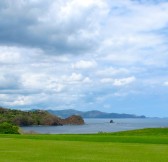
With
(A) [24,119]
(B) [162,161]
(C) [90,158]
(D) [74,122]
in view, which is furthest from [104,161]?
(D) [74,122]

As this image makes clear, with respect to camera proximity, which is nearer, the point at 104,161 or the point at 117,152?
the point at 104,161

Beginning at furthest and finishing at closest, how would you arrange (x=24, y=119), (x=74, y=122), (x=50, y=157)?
1. (x=74, y=122)
2. (x=24, y=119)
3. (x=50, y=157)

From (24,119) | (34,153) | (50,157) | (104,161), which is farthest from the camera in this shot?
(24,119)

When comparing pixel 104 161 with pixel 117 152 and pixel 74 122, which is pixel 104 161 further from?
pixel 74 122

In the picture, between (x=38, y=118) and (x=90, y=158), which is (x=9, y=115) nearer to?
(x=38, y=118)

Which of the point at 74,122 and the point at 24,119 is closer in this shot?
the point at 24,119

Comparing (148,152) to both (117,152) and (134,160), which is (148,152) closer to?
(117,152)

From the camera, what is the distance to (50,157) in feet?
55.9

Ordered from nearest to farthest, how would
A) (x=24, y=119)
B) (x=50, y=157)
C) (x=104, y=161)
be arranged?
(x=104, y=161) < (x=50, y=157) < (x=24, y=119)

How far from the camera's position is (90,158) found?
1689 centimetres

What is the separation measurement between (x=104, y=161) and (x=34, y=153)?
3.92 m

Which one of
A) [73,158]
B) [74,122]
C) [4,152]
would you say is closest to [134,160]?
[73,158]

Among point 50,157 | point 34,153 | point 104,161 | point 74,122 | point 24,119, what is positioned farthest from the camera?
point 74,122

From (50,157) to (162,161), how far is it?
4582 millimetres
